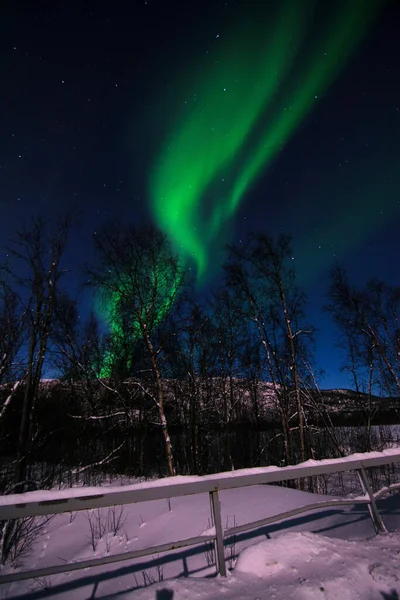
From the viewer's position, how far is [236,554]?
13.0ft

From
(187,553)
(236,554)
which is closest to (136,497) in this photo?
(236,554)

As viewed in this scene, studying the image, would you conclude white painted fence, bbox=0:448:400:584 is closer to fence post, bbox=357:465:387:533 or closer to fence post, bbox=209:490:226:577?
fence post, bbox=209:490:226:577

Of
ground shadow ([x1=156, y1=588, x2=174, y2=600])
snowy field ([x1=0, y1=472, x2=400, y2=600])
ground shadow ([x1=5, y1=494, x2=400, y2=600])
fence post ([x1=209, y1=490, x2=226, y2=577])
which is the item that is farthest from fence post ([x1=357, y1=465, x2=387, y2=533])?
ground shadow ([x1=156, y1=588, x2=174, y2=600])

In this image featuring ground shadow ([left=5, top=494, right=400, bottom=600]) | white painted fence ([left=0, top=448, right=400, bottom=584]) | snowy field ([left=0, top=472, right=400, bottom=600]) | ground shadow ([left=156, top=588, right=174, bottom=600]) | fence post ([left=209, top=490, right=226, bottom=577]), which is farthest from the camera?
ground shadow ([left=5, top=494, right=400, bottom=600])

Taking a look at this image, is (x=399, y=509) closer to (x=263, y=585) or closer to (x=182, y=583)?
(x=263, y=585)

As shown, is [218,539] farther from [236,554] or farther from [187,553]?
[187,553]

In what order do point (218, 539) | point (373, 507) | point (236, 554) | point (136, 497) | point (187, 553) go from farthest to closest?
point (187, 553), point (236, 554), point (373, 507), point (218, 539), point (136, 497)

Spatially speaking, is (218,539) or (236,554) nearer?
(218,539)

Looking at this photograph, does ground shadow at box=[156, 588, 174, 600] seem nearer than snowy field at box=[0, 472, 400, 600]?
Yes

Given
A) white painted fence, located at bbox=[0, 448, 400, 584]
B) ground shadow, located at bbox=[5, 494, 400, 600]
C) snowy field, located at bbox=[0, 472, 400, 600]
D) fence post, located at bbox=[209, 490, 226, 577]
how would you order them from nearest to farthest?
1. white painted fence, located at bbox=[0, 448, 400, 584]
2. snowy field, located at bbox=[0, 472, 400, 600]
3. fence post, located at bbox=[209, 490, 226, 577]
4. ground shadow, located at bbox=[5, 494, 400, 600]

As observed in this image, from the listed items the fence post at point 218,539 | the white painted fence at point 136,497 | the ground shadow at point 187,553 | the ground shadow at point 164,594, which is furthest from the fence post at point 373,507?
the ground shadow at point 164,594

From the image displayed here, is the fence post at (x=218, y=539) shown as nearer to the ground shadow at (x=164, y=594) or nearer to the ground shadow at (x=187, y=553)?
the ground shadow at (x=164, y=594)

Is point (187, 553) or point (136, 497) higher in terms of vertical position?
point (136, 497)

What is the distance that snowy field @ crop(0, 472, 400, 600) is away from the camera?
210 centimetres
